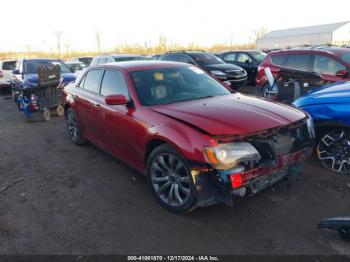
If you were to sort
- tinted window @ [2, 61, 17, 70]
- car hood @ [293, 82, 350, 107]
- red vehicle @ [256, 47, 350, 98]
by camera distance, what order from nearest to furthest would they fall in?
car hood @ [293, 82, 350, 107]
red vehicle @ [256, 47, 350, 98]
tinted window @ [2, 61, 17, 70]

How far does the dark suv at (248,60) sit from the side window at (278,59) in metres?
4.62

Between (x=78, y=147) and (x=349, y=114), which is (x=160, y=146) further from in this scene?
(x=78, y=147)

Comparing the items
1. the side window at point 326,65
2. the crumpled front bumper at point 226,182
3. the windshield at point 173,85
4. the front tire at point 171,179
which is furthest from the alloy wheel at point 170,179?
the side window at point 326,65

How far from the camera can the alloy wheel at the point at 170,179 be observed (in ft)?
11.5

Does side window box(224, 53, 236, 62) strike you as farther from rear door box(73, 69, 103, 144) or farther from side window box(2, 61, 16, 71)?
rear door box(73, 69, 103, 144)

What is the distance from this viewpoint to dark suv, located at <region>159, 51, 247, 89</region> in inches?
477

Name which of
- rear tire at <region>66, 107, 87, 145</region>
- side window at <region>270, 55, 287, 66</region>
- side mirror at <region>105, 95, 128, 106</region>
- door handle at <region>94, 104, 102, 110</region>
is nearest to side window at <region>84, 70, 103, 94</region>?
door handle at <region>94, 104, 102, 110</region>

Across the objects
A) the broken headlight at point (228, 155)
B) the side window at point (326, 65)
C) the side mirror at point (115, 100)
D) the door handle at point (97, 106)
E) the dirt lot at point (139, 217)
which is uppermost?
the side window at point (326, 65)

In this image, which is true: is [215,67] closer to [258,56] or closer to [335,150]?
[258,56]

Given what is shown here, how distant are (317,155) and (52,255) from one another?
389cm

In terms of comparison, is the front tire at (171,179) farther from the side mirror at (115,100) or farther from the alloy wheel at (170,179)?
the side mirror at (115,100)

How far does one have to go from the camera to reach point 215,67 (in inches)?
491

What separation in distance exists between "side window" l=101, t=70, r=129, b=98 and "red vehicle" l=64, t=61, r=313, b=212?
0.06ft

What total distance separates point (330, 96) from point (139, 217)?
3235 mm
